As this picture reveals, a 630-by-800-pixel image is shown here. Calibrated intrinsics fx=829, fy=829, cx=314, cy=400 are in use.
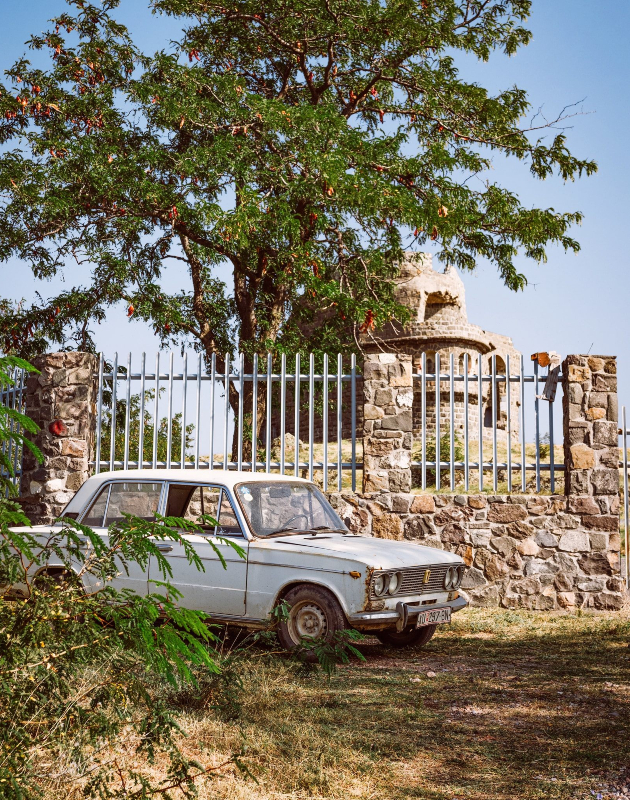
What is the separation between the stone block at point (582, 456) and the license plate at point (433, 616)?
375 centimetres

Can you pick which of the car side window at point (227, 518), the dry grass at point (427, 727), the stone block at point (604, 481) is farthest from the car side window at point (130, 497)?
the stone block at point (604, 481)

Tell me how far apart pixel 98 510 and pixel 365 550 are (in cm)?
248

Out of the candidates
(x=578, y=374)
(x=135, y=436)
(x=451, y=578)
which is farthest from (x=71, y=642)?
(x=135, y=436)

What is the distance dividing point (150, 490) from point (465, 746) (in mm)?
3649

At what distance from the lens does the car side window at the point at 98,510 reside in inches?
289

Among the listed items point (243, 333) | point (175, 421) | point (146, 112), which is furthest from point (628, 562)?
point (146, 112)

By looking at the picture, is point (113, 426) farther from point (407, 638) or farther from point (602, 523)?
point (602, 523)

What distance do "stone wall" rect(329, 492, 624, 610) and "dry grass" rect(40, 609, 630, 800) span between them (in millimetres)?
2312

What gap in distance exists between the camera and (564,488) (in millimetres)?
10203

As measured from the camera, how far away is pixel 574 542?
9.86 metres

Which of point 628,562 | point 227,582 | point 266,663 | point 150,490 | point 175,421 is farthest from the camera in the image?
point 175,421

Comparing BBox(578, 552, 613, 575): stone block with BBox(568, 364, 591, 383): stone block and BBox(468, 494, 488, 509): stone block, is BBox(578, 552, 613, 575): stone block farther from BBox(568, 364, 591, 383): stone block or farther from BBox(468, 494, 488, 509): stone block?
BBox(568, 364, 591, 383): stone block

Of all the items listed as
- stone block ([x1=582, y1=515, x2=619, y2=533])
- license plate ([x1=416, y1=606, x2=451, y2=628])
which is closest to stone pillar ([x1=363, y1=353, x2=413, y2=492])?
stone block ([x1=582, y1=515, x2=619, y2=533])

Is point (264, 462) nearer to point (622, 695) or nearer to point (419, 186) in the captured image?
point (622, 695)
